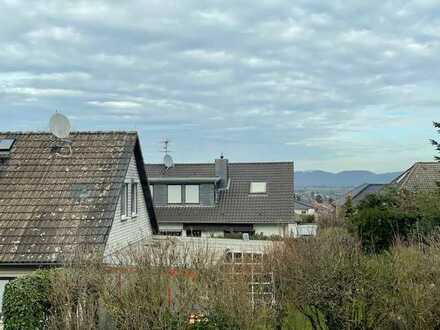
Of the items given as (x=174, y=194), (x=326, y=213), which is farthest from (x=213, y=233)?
(x=326, y=213)

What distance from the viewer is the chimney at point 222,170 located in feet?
135

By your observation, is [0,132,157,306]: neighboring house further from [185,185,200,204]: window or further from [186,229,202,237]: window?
[185,185,200,204]: window

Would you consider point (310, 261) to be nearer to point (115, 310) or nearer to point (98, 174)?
point (115, 310)

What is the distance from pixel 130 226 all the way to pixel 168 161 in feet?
74.5

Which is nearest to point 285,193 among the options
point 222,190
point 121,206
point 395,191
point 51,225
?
point 222,190

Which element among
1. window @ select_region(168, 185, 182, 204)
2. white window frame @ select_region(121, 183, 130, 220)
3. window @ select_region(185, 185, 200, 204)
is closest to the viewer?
white window frame @ select_region(121, 183, 130, 220)

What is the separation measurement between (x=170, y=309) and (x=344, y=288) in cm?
358

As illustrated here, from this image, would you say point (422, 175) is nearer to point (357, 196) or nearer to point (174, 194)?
point (357, 196)

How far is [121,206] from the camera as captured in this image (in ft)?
60.4

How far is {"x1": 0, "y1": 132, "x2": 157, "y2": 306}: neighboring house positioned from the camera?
597 inches

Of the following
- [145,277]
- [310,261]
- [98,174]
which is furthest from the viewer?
[98,174]

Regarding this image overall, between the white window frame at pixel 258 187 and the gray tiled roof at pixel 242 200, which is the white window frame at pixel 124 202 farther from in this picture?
the white window frame at pixel 258 187

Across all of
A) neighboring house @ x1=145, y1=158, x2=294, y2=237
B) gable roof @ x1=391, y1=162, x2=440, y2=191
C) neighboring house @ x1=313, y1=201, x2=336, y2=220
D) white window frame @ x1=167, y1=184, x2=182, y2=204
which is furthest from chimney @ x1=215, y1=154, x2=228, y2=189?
gable roof @ x1=391, y1=162, x2=440, y2=191

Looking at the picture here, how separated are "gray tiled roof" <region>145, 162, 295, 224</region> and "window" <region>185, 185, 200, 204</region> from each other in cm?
56
